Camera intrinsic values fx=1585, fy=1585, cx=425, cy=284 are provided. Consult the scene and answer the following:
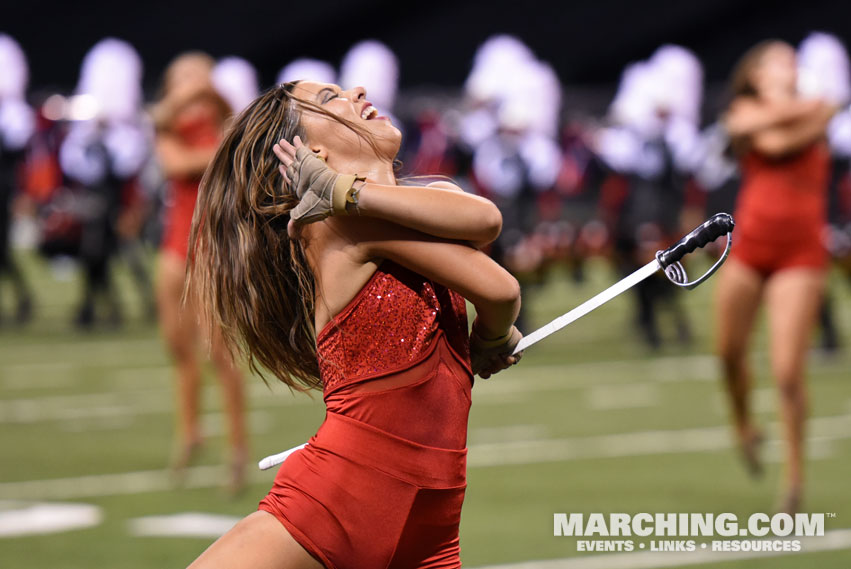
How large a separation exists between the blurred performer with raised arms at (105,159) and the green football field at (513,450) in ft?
5.29

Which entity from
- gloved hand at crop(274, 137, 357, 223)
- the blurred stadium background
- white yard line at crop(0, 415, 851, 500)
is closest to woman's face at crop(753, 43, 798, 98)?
the blurred stadium background

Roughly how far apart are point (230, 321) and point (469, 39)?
28639mm

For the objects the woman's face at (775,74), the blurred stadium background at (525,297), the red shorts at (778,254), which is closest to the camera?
the red shorts at (778,254)

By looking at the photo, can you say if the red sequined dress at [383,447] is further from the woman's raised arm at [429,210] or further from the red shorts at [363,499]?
the woman's raised arm at [429,210]

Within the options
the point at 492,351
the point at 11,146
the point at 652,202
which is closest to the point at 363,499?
the point at 492,351

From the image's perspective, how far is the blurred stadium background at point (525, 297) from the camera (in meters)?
6.86

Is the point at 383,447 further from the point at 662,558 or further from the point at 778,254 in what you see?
the point at 778,254

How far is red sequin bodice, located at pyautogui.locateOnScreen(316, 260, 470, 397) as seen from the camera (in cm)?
302

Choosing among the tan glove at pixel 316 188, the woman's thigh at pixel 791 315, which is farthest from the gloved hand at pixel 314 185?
the woman's thigh at pixel 791 315

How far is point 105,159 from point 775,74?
436 inches

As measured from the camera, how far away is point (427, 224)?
9.61 feet

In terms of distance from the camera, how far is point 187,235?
7293 millimetres

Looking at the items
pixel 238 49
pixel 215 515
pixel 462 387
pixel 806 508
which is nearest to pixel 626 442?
pixel 806 508

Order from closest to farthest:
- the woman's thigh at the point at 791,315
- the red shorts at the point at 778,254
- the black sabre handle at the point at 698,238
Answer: the black sabre handle at the point at 698,238 → the woman's thigh at the point at 791,315 → the red shorts at the point at 778,254
